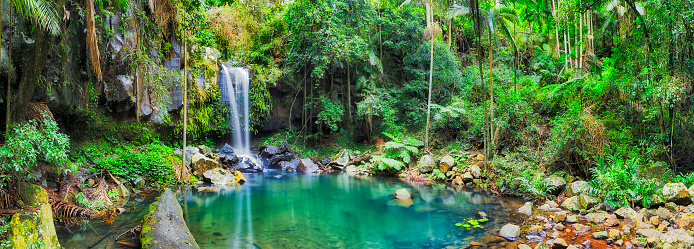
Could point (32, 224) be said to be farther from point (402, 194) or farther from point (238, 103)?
point (238, 103)

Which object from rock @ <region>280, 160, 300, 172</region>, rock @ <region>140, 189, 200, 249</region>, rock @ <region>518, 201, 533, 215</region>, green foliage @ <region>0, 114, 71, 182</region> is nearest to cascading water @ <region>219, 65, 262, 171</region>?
rock @ <region>280, 160, 300, 172</region>

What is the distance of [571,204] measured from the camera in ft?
24.1

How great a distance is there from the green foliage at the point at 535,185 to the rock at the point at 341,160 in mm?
8575

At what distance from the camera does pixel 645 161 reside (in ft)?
24.9

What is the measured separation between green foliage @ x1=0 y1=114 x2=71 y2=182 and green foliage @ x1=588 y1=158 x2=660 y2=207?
10579 millimetres

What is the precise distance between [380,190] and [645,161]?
6909 millimetres

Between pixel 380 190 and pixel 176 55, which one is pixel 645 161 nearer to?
pixel 380 190

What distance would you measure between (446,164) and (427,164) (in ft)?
3.04

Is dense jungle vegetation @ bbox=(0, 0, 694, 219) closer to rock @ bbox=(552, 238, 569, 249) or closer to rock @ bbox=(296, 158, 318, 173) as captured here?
rock @ bbox=(296, 158, 318, 173)

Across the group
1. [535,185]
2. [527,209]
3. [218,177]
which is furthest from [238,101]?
[527,209]

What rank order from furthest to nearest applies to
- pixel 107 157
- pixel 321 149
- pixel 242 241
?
pixel 321 149 < pixel 107 157 < pixel 242 241

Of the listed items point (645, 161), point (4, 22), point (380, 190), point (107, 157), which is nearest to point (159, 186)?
point (107, 157)

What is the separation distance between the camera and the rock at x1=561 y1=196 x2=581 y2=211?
719 centimetres

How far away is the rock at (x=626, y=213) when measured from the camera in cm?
617
